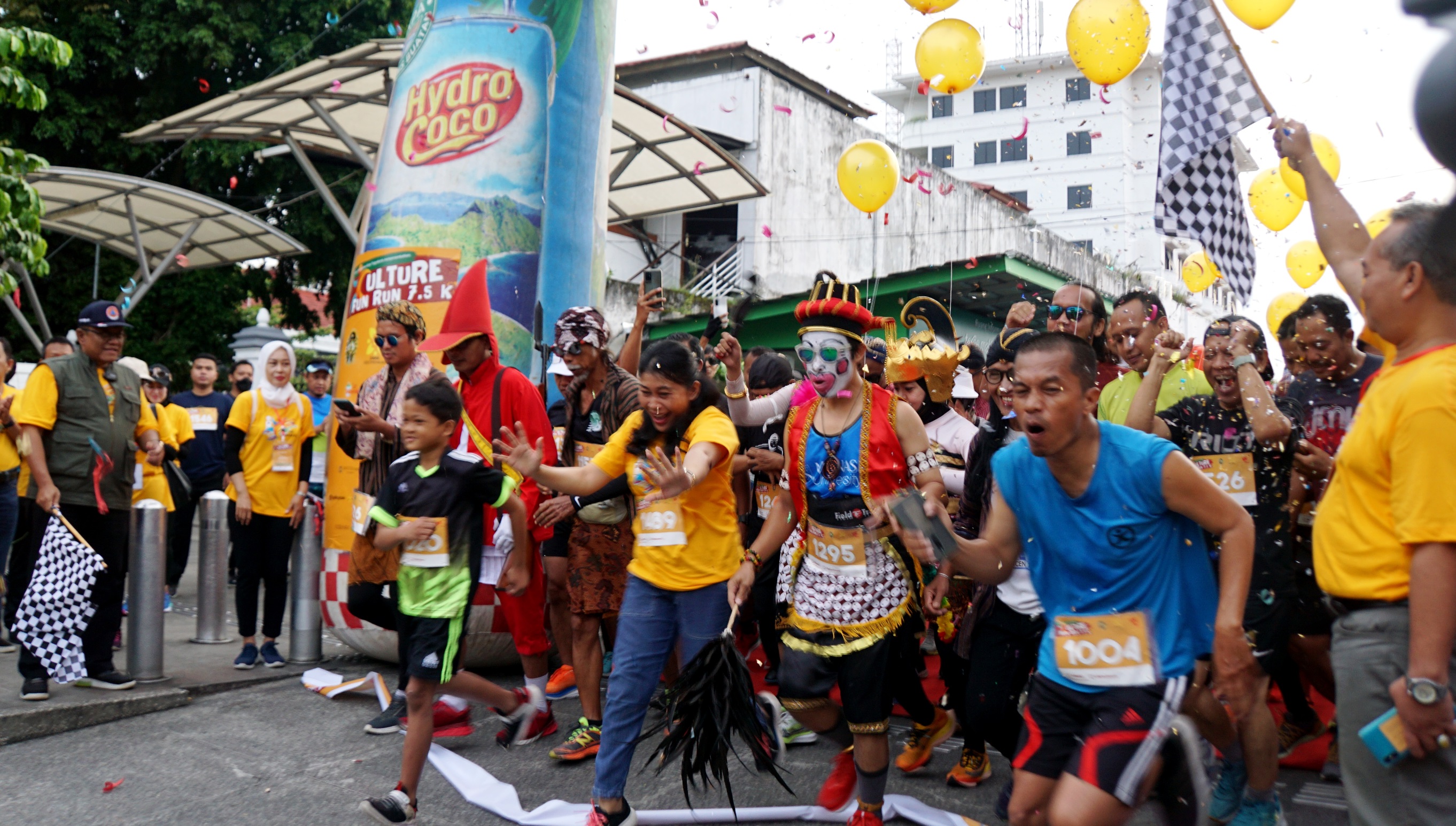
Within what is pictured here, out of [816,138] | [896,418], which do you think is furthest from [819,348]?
[816,138]

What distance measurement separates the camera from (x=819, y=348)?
176 inches

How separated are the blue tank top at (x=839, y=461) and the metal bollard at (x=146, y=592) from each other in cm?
414

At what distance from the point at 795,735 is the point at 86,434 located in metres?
4.25

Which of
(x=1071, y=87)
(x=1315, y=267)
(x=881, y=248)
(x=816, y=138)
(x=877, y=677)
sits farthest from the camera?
(x=1071, y=87)

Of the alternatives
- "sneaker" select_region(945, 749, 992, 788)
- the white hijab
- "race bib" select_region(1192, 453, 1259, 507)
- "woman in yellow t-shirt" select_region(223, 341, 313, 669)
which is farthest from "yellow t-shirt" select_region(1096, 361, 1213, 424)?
the white hijab

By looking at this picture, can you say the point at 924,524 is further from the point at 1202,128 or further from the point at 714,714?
the point at 1202,128

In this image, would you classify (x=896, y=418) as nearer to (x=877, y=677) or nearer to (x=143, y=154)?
(x=877, y=677)

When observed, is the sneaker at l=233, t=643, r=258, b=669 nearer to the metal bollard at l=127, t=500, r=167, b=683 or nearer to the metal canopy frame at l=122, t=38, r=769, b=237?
the metal bollard at l=127, t=500, r=167, b=683

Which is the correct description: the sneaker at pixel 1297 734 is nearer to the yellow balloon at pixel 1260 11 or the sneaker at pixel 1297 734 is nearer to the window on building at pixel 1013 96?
the yellow balloon at pixel 1260 11

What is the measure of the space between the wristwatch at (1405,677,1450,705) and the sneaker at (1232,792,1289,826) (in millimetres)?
1579

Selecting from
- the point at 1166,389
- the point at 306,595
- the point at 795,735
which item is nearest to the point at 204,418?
the point at 306,595

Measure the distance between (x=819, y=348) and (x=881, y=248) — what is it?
2355 centimetres

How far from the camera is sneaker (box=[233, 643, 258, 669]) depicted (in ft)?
22.7

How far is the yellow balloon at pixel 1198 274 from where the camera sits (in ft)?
34.7
